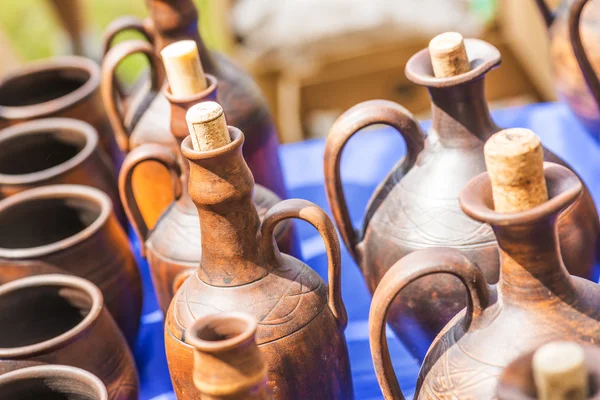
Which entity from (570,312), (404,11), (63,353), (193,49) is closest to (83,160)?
(193,49)

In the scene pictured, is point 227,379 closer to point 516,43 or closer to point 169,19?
point 169,19

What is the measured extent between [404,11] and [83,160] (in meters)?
2.05

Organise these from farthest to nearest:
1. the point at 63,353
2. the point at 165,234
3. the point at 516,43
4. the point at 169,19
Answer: the point at 516,43, the point at 169,19, the point at 165,234, the point at 63,353

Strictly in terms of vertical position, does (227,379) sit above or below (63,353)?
above

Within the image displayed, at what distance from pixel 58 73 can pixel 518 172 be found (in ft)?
5.49

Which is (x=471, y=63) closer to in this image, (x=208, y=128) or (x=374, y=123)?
(x=374, y=123)

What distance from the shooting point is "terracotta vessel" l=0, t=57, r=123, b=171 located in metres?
2.22

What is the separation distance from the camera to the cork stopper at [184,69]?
161cm

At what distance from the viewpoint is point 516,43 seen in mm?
3637

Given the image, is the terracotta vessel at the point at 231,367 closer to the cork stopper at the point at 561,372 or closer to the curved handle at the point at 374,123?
the cork stopper at the point at 561,372

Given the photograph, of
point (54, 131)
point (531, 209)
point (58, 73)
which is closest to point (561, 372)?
point (531, 209)

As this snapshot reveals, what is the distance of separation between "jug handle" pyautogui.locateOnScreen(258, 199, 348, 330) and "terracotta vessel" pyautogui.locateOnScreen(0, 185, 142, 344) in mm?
487

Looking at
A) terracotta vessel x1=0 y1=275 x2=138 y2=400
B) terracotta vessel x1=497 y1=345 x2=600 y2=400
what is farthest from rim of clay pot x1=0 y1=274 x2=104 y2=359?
terracotta vessel x1=497 y1=345 x2=600 y2=400

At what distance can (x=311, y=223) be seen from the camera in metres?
1.39
